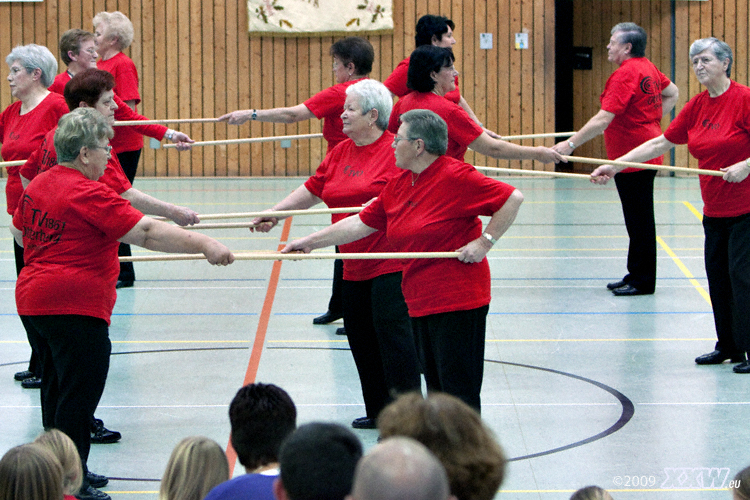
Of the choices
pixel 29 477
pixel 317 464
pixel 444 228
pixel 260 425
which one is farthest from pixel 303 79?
pixel 317 464

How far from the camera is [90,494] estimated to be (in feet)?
12.7

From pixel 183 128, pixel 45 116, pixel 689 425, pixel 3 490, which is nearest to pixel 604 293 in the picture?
pixel 689 425

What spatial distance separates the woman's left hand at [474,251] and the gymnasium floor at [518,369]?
0.93 metres

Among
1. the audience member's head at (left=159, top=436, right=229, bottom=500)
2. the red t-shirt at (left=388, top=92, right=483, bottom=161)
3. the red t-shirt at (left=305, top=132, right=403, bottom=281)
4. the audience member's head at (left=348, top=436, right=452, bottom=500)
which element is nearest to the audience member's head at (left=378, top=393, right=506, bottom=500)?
the audience member's head at (left=348, top=436, right=452, bottom=500)

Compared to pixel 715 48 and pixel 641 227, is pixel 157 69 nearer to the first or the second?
pixel 641 227

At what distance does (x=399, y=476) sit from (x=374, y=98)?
3261mm

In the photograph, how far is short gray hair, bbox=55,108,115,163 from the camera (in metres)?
3.79

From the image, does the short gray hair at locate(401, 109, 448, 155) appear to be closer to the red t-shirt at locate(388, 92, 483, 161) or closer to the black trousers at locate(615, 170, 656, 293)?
the red t-shirt at locate(388, 92, 483, 161)

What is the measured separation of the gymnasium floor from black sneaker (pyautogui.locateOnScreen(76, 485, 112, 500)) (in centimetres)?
13

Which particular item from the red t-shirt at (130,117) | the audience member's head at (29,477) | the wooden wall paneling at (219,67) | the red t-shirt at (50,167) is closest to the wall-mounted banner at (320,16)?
the wooden wall paneling at (219,67)

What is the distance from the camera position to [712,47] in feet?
18.4

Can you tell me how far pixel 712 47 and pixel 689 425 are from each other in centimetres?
224

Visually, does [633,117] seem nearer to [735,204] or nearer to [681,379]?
[735,204]

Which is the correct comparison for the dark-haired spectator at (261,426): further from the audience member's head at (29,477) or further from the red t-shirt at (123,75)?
the red t-shirt at (123,75)
